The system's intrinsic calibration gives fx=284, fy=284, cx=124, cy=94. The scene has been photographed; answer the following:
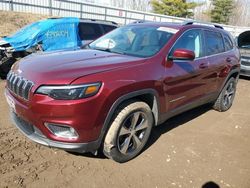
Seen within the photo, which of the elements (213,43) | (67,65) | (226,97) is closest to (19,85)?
(67,65)

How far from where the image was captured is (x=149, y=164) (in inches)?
147

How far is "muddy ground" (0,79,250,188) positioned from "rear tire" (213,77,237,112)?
104 cm

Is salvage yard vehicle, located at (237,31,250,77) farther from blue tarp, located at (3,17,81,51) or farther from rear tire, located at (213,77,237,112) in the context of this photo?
blue tarp, located at (3,17,81,51)

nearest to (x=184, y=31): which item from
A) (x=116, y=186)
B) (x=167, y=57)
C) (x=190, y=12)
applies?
(x=167, y=57)

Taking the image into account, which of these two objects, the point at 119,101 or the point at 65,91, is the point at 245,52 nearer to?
the point at 119,101

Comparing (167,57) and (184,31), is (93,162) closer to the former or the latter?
(167,57)

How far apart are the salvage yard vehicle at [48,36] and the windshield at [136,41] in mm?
3769

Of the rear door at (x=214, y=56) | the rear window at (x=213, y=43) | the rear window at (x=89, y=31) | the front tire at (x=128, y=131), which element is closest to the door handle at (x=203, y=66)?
the rear door at (x=214, y=56)

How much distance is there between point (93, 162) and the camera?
3.65 metres

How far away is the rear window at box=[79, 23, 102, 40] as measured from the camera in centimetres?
934

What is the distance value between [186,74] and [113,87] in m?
1.51

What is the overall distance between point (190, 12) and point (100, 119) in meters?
41.7

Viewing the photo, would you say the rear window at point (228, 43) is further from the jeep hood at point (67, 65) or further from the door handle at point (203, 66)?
the jeep hood at point (67, 65)

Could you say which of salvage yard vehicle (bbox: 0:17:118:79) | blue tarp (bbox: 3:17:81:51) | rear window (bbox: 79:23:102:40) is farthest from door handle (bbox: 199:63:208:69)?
rear window (bbox: 79:23:102:40)
